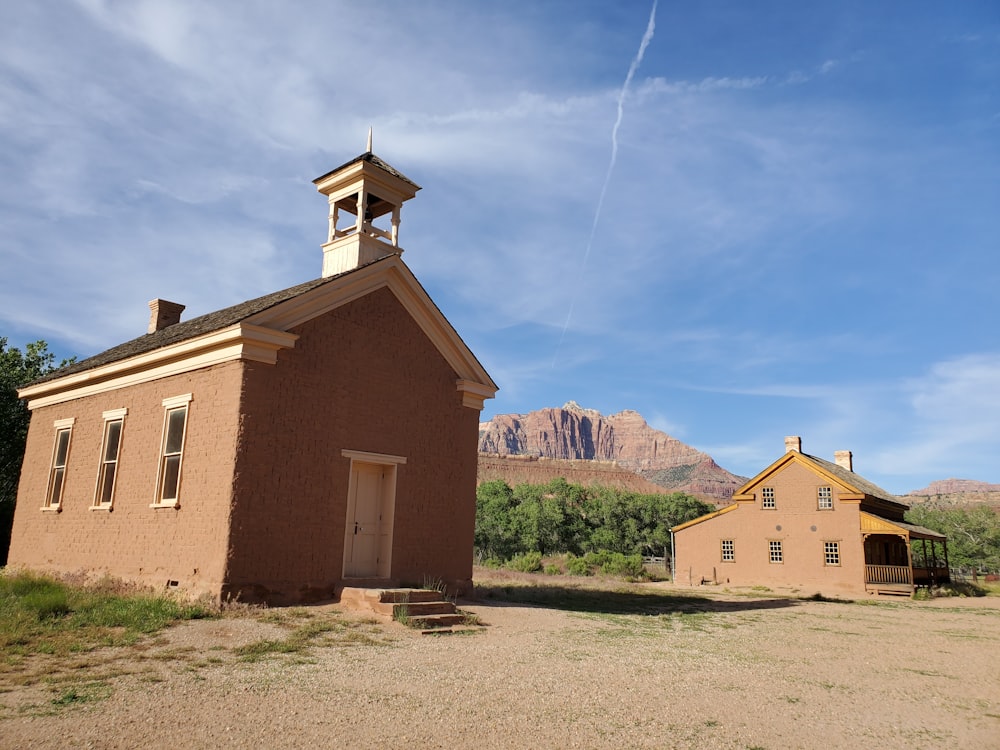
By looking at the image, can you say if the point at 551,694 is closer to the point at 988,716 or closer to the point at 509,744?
the point at 509,744

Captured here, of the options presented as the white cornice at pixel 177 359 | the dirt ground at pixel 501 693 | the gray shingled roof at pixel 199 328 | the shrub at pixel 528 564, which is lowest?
the dirt ground at pixel 501 693

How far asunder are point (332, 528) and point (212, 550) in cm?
234

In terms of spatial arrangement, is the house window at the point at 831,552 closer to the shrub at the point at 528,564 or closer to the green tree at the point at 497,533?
the shrub at the point at 528,564

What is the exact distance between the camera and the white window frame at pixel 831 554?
36.5 metres

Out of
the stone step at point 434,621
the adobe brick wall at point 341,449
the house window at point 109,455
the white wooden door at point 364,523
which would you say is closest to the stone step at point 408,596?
the stone step at point 434,621

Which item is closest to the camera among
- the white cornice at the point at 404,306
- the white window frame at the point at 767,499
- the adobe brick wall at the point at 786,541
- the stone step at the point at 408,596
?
the stone step at the point at 408,596

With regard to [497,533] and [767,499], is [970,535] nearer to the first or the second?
[767,499]

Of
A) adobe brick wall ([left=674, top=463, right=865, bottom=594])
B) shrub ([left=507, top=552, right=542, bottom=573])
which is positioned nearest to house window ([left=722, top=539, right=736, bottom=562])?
adobe brick wall ([left=674, top=463, right=865, bottom=594])

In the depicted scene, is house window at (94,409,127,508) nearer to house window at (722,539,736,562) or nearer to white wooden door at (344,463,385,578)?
white wooden door at (344,463,385,578)

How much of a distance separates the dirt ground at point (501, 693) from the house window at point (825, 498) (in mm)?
23956

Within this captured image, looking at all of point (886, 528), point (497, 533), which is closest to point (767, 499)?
point (886, 528)

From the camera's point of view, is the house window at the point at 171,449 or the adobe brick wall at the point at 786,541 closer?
the house window at the point at 171,449

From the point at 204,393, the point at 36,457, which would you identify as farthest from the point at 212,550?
the point at 36,457

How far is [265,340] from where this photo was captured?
46.8 feet
